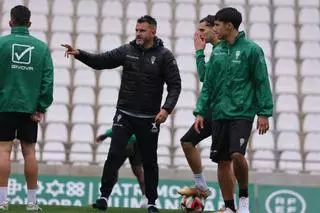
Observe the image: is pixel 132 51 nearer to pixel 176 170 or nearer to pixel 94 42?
pixel 176 170

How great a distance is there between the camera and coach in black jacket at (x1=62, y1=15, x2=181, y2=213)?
8477 millimetres

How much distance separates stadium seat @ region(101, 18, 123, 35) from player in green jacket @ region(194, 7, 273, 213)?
378 inches

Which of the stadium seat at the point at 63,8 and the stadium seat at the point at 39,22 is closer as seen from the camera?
the stadium seat at the point at 39,22

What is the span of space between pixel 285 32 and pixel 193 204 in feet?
31.0

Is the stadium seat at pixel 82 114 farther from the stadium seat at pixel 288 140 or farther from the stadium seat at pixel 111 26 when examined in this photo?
the stadium seat at pixel 288 140

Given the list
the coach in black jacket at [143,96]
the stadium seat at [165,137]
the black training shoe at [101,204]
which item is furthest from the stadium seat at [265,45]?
the black training shoe at [101,204]

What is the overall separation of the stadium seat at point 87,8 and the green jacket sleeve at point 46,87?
9343mm

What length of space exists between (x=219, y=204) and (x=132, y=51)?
5146 mm

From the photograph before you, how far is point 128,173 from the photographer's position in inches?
534

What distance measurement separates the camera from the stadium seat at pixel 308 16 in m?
18.0

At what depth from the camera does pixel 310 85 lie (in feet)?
53.6

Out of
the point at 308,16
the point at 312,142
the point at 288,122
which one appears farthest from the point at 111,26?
the point at 312,142

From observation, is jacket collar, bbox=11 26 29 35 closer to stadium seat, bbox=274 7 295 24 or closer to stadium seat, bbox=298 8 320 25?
stadium seat, bbox=274 7 295 24

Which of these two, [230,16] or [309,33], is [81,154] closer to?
[309,33]
